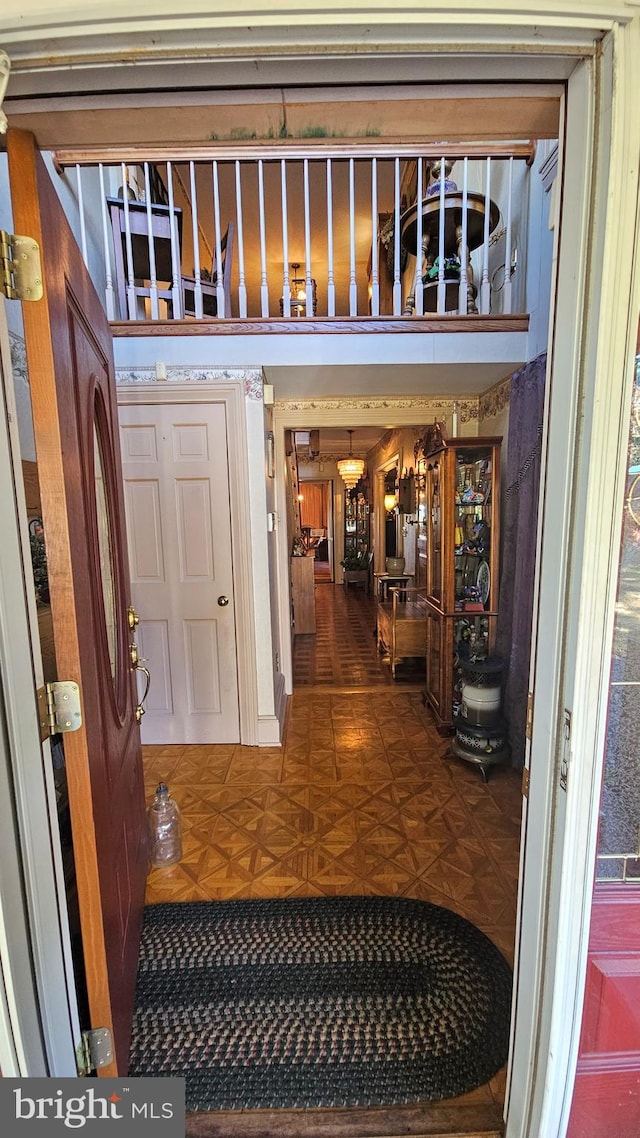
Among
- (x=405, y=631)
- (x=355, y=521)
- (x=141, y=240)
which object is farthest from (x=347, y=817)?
(x=355, y=521)

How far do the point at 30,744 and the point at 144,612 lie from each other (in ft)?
7.04

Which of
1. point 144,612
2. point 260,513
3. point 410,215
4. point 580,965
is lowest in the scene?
point 580,965

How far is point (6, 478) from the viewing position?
2.66ft

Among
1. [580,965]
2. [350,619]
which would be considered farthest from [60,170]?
[350,619]

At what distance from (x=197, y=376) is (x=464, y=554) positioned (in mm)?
1986

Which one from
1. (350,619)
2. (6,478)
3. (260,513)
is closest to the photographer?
(6,478)

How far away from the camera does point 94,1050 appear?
3.35 ft

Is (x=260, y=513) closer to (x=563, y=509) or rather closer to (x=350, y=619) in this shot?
(x=563, y=509)

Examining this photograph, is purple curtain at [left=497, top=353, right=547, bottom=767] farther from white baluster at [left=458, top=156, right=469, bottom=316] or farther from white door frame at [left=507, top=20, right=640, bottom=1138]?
white door frame at [left=507, top=20, right=640, bottom=1138]

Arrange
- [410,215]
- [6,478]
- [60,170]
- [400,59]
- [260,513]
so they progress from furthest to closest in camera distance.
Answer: [260,513], [410,215], [60,170], [6,478], [400,59]

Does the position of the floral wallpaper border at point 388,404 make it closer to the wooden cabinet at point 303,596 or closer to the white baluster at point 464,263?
the white baluster at point 464,263

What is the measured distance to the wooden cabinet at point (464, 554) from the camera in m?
2.90

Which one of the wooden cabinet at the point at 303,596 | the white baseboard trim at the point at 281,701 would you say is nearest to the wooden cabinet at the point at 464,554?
the white baseboard trim at the point at 281,701

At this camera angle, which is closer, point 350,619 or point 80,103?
point 80,103
